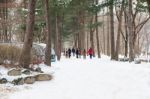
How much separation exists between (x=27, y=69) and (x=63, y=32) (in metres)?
41.0

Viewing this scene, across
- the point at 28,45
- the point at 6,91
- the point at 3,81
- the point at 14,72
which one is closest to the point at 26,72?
the point at 14,72

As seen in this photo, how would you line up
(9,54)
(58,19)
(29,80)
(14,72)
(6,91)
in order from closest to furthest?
(6,91)
(29,80)
(14,72)
(9,54)
(58,19)

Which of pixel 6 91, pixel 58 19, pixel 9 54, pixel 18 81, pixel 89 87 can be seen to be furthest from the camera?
pixel 58 19

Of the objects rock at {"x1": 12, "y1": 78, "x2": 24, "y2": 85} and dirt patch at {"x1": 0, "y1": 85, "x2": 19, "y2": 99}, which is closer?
dirt patch at {"x1": 0, "y1": 85, "x2": 19, "y2": 99}

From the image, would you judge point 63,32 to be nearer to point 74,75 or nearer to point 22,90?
point 74,75

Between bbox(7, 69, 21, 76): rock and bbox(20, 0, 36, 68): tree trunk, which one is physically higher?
bbox(20, 0, 36, 68): tree trunk

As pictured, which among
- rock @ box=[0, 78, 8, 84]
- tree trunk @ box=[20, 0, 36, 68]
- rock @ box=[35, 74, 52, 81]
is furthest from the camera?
tree trunk @ box=[20, 0, 36, 68]

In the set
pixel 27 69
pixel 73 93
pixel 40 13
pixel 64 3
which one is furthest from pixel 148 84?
pixel 40 13

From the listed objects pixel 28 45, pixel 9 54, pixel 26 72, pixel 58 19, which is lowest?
pixel 26 72

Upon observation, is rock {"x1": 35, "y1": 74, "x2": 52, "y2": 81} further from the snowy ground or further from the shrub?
the shrub

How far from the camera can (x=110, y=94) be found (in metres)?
12.7

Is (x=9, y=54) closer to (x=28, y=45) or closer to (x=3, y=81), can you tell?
(x=28, y=45)

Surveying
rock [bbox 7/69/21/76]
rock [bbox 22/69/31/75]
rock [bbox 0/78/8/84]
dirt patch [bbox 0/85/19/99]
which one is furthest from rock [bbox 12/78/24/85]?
rock [bbox 22/69/31/75]

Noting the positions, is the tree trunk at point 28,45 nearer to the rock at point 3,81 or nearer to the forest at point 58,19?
the forest at point 58,19
